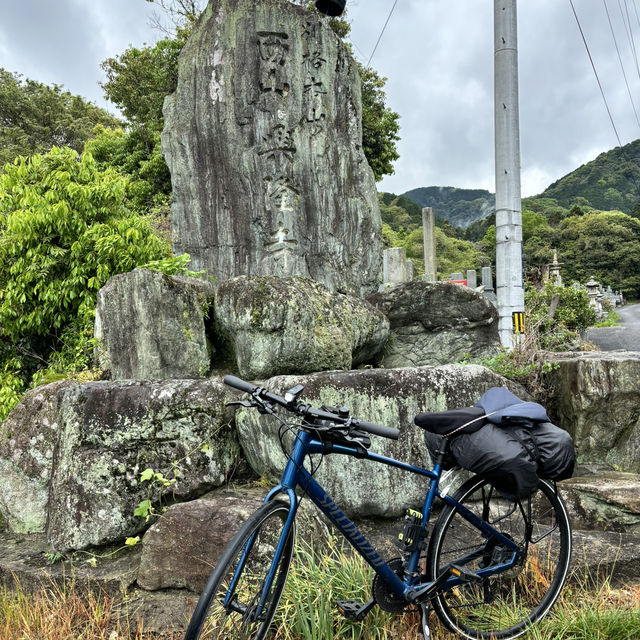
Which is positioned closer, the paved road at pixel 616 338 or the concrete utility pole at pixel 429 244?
the paved road at pixel 616 338

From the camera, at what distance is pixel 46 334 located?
256 inches

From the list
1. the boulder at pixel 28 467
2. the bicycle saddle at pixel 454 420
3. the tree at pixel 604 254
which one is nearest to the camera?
the bicycle saddle at pixel 454 420

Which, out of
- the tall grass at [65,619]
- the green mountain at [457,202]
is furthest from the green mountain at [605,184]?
the tall grass at [65,619]

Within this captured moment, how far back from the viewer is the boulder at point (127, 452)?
11.1ft

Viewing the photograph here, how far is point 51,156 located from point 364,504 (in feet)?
19.5

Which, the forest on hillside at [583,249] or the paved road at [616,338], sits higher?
the forest on hillside at [583,249]

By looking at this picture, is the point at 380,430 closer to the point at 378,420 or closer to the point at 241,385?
the point at 241,385

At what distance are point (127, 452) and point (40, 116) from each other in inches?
1047

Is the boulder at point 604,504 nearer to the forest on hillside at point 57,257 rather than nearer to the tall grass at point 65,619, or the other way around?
the tall grass at point 65,619

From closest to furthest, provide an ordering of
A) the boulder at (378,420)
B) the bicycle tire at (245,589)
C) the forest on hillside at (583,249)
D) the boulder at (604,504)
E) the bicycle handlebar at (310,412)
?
1. the bicycle tire at (245,589)
2. the bicycle handlebar at (310,412)
3. the boulder at (378,420)
4. the boulder at (604,504)
5. the forest on hillside at (583,249)

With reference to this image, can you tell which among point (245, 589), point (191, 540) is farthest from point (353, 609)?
point (191, 540)

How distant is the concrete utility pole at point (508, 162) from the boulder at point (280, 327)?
2.23m

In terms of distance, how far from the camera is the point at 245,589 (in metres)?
2.12

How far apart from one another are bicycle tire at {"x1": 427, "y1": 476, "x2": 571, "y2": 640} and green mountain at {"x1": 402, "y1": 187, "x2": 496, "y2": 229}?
443 feet
